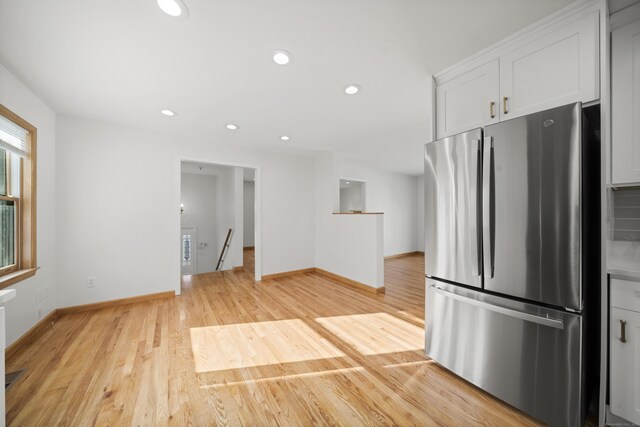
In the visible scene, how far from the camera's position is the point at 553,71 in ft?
4.57

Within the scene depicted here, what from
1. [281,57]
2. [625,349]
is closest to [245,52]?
[281,57]

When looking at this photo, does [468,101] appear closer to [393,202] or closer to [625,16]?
[625,16]

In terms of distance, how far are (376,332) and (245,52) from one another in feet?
9.15

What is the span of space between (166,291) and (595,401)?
447 centimetres

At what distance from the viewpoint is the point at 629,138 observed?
50.2 inches

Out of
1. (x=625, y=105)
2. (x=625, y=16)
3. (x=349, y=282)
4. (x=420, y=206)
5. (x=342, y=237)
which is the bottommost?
(x=349, y=282)

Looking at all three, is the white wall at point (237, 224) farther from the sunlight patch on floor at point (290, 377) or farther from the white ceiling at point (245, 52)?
the sunlight patch on floor at point (290, 377)

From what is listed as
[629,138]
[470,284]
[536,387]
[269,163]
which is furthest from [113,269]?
[629,138]

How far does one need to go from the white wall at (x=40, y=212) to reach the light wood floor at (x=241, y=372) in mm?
287

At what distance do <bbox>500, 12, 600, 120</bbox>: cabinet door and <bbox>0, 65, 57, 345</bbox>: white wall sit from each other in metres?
3.85

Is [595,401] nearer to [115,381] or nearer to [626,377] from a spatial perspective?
[626,377]

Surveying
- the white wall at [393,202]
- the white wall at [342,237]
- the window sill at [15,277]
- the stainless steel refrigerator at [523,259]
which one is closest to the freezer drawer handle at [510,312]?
the stainless steel refrigerator at [523,259]

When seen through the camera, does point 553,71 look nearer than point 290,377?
Yes

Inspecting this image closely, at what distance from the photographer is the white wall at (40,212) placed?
2012 millimetres
